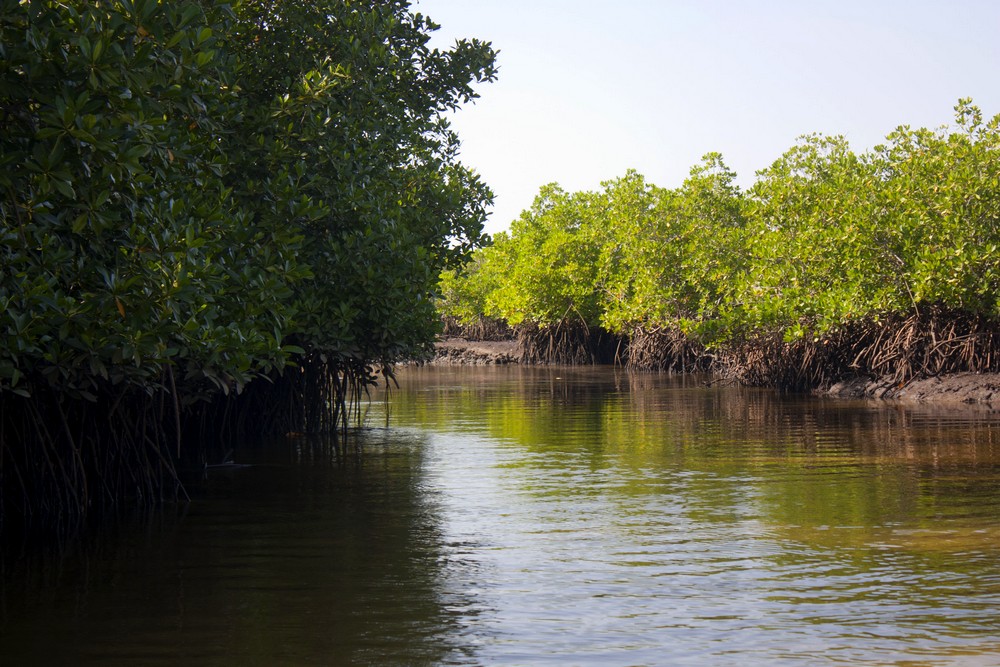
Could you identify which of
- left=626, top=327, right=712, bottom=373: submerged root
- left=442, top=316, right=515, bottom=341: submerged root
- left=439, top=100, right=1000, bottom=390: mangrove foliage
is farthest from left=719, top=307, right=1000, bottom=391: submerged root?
left=442, top=316, right=515, bottom=341: submerged root

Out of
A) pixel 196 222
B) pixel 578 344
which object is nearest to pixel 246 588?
pixel 196 222

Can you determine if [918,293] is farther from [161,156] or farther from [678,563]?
[161,156]

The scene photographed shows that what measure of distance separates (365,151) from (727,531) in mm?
5603

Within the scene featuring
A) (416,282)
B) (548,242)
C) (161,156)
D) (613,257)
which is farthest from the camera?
(548,242)

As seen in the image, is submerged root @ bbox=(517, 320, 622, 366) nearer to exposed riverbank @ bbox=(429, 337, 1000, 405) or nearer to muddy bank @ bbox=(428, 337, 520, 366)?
muddy bank @ bbox=(428, 337, 520, 366)

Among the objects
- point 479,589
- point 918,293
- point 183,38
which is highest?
point 183,38

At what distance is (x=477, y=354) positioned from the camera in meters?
39.1

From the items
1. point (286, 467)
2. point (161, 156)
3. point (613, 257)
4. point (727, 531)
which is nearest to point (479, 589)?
point (727, 531)

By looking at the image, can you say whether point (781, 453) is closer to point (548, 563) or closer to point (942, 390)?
point (548, 563)

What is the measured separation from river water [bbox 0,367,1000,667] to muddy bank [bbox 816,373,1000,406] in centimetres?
396

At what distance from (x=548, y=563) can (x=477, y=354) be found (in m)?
32.7

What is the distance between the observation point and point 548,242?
3441 centimetres

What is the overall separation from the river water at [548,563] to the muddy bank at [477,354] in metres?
25.7

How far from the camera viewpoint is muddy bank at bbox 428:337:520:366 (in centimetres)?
3753
